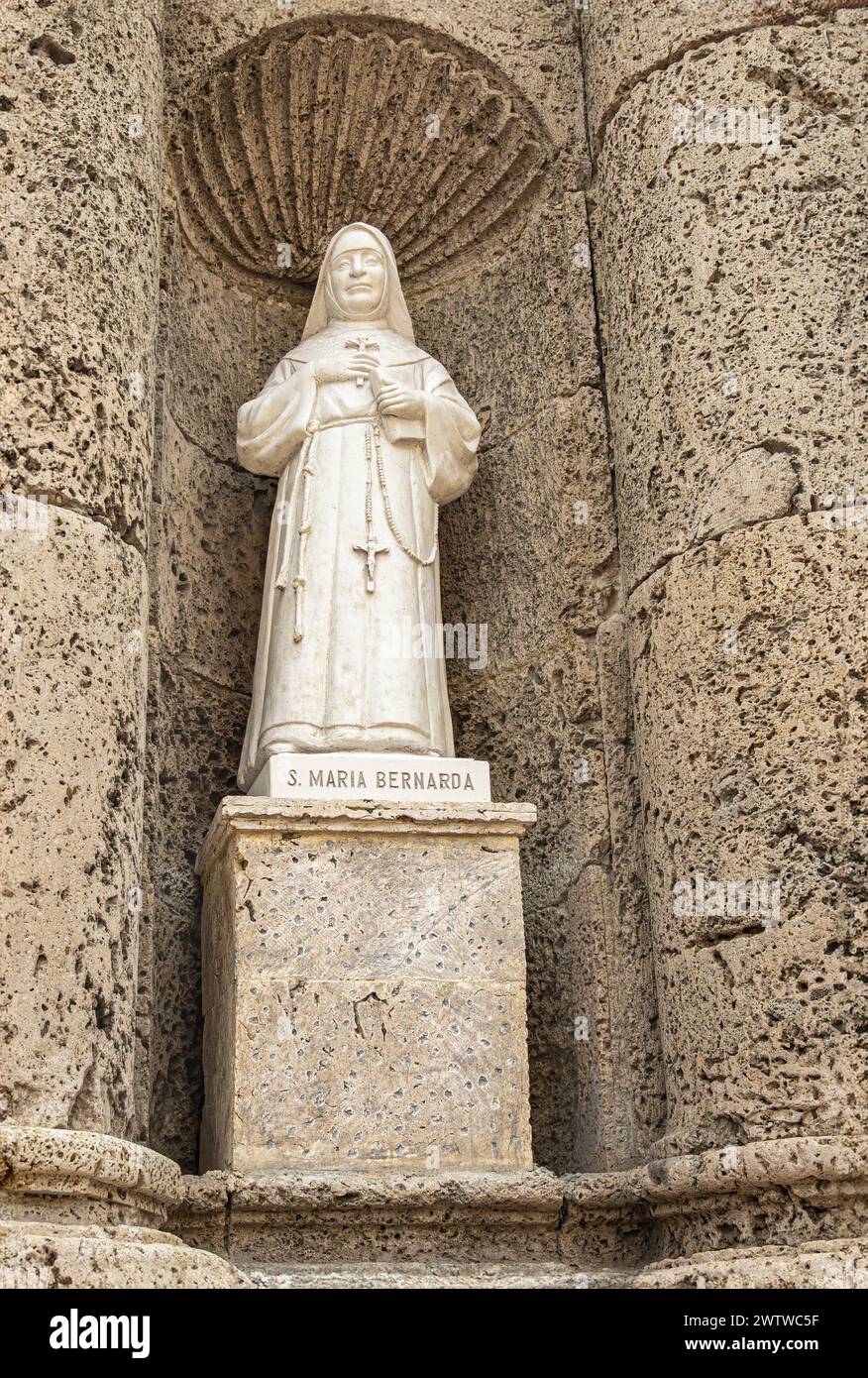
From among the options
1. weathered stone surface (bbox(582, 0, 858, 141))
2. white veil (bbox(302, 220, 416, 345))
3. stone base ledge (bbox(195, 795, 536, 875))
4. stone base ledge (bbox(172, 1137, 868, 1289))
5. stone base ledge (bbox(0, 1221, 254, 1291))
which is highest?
weathered stone surface (bbox(582, 0, 858, 141))

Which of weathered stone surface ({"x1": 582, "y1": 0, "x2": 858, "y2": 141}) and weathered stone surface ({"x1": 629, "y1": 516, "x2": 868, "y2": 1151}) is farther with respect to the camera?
weathered stone surface ({"x1": 582, "y1": 0, "x2": 858, "y2": 141})

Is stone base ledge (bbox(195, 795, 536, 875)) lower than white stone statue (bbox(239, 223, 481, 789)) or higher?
lower

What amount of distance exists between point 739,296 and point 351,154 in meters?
1.72

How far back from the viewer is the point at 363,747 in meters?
4.85

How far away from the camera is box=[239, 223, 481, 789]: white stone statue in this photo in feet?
16.1

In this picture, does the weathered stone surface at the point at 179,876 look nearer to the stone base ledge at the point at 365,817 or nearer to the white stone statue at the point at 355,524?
the white stone statue at the point at 355,524

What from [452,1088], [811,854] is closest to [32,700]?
[452,1088]

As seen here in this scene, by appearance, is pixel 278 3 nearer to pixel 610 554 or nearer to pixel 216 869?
pixel 610 554

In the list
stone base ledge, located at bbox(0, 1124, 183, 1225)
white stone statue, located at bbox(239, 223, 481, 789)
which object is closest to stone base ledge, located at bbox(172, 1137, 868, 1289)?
stone base ledge, located at bbox(0, 1124, 183, 1225)

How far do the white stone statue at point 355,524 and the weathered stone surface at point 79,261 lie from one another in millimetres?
591

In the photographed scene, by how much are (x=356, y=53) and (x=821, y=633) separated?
265cm

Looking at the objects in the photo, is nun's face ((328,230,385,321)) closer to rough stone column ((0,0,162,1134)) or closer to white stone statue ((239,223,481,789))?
white stone statue ((239,223,481,789))

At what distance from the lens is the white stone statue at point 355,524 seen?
193 inches

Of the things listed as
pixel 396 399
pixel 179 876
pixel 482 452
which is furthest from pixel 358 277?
pixel 179 876
